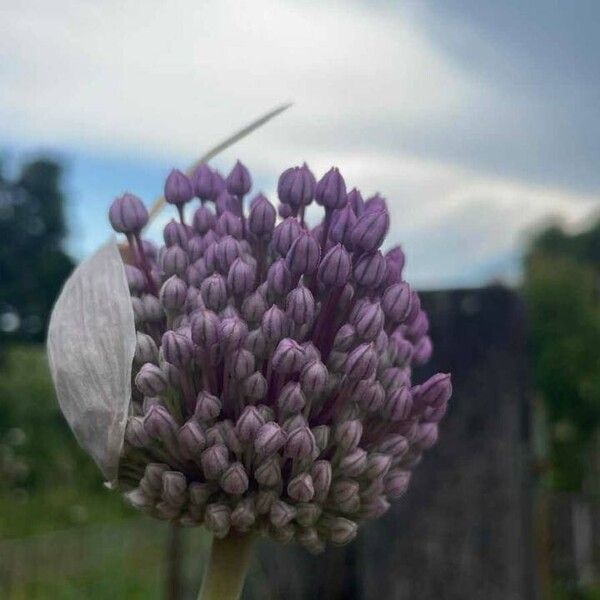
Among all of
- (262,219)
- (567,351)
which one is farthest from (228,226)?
(567,351)

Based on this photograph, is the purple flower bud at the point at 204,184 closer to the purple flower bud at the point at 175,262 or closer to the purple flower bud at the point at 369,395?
the purple flower bud at the point at 175,262

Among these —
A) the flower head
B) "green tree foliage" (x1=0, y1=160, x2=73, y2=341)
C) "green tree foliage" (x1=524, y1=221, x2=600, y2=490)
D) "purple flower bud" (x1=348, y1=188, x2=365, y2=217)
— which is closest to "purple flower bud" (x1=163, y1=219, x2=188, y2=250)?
the flower head

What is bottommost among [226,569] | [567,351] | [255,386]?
[226,569]

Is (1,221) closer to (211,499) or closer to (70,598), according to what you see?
(70,598)

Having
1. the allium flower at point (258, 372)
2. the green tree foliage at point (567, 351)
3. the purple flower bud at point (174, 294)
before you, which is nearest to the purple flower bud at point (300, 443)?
the allium flower at point (258, 372)

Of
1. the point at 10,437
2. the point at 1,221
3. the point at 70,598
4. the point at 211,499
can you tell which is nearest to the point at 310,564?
the point at 211,499

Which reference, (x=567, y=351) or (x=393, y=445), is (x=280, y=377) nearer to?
(x=393, y=445)
